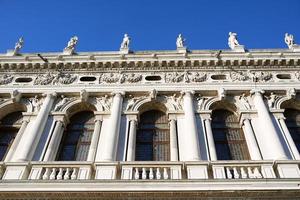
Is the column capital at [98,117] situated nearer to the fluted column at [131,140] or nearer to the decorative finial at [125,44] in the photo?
the fluted column at [131,140]

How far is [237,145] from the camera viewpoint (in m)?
11.2

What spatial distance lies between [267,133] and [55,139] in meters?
6.19

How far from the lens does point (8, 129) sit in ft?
39.8

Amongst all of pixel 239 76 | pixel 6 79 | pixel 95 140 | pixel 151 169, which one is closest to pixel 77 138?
pixel 95 140

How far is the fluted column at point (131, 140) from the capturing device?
10.4 meters

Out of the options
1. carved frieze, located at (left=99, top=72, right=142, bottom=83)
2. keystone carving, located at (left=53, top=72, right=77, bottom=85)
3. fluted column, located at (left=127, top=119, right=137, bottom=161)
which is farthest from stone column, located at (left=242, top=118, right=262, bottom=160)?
keystone carving, located at (left=53, top=72, right=77, bottom=85)

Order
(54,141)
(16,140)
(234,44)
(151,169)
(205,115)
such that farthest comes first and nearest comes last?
1. (234,44)
2. (205,115)
3. (16,140)
4. (54,141)
5. (151,169)

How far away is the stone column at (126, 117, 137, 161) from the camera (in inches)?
411

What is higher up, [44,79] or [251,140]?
[44,79]

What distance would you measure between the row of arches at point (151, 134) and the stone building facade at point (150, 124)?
0.03 meters

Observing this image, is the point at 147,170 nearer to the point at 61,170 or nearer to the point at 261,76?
the point at 61,170

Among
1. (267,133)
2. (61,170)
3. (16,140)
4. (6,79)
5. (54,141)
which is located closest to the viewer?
(61,170)

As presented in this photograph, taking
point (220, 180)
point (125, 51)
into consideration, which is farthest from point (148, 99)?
point (220, 180)

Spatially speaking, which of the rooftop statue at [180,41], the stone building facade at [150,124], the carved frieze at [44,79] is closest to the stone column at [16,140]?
the stone building facade at [150,124]
